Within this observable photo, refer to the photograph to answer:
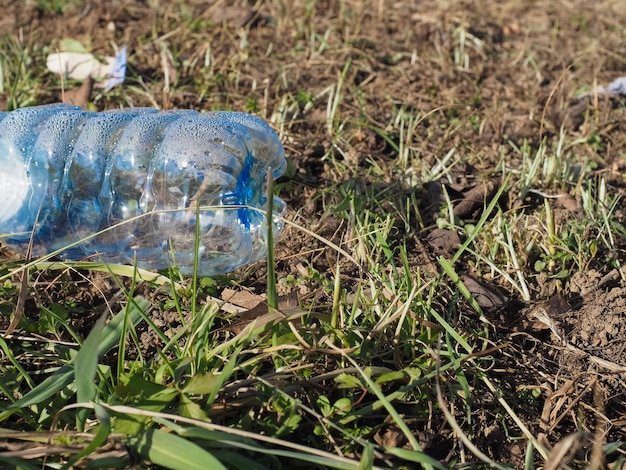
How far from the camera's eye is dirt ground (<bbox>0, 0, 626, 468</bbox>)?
6.81ft

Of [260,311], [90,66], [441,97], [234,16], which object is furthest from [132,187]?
[234,16]

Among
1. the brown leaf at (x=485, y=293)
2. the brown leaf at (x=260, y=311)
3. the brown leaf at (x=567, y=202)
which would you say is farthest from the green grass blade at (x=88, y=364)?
the brown leaf at (x=567, y=202)

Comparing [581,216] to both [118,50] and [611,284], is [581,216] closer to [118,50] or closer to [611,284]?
[611,284]

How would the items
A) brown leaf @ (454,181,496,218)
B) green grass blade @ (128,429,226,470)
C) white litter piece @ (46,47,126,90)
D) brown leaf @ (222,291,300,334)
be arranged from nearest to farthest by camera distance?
1. green grass blade @ (128,429,226,470)
2. brown leaf @ (222,291,300,334)
3. brown leaf @ (454,181,496,218)
4. white litter piece @ (46,47,126,90)

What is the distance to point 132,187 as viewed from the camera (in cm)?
234

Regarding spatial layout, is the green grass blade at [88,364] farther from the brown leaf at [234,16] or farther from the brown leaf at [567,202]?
the brown leaf at [234,16]

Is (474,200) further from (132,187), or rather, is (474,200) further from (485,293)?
(132,187)

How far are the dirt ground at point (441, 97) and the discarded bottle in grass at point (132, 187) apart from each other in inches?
8.2

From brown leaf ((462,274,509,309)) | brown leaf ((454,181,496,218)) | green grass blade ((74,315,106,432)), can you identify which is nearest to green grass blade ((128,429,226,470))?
green grass blade ((74,315,106,432))

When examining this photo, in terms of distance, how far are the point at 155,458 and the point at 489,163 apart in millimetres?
1960

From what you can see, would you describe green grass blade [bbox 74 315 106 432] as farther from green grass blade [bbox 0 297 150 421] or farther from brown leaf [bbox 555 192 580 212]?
brown leaf [bbox 555 192 580 212]

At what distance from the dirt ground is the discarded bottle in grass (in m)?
0.21

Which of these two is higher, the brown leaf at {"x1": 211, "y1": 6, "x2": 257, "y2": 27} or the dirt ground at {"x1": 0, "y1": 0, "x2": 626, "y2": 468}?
the brown leaf at {"x1": 211, "y1": 6, "x2": 257, "y2": 27}

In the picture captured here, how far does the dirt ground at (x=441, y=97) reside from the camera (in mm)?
2074
